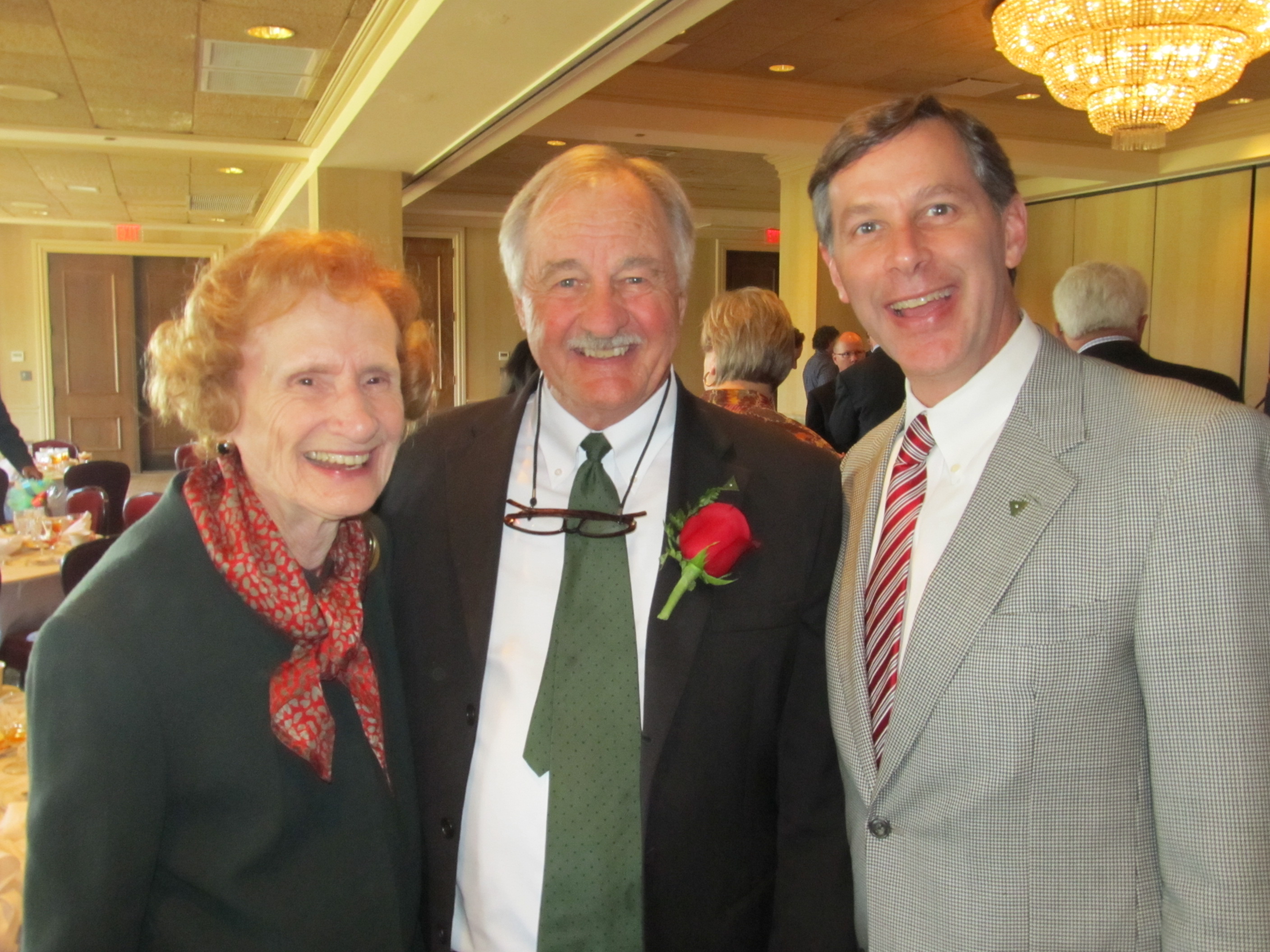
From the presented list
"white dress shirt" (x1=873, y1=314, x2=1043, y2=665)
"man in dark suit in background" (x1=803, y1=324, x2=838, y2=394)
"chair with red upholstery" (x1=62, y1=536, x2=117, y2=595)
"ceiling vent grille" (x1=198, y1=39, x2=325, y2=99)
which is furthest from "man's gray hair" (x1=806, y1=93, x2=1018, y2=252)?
"man in dark suit in background" (x1=803, y1=324, x2=838, y2=394)

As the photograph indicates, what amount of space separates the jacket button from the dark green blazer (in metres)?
0.75

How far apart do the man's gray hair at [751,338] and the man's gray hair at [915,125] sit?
2.00 m

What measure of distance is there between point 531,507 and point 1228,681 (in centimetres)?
108

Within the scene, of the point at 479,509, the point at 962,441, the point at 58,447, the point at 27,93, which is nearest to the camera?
the point at 962,441

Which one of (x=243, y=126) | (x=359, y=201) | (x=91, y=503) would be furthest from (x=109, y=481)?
(x=359, y=201)

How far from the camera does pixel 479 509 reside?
1.68 m

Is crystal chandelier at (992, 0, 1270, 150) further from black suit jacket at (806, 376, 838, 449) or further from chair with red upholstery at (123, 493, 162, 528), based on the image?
chair with red upholstery at (123, 493, 162, 528)

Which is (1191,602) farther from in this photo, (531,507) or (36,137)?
(36,137)

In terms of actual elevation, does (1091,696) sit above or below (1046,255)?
below

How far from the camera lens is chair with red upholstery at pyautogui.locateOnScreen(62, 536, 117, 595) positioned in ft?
13.2

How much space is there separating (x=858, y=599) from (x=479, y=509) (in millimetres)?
669

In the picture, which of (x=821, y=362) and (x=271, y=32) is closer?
(x=271, y=32)

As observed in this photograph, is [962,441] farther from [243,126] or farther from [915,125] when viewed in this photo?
[243,126]

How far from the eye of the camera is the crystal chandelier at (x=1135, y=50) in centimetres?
516
